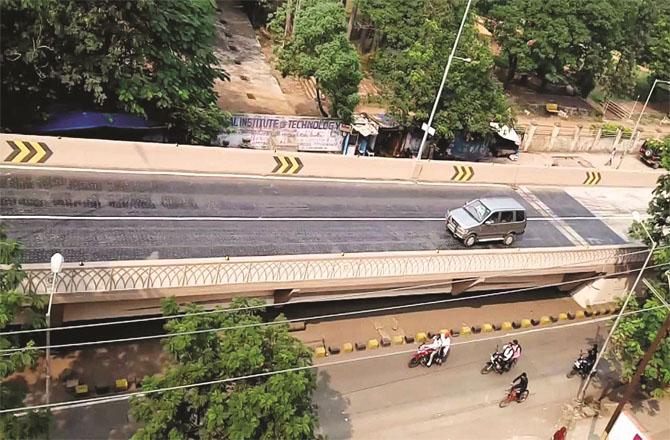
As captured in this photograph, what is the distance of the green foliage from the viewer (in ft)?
103

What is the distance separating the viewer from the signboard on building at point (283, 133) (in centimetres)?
3014

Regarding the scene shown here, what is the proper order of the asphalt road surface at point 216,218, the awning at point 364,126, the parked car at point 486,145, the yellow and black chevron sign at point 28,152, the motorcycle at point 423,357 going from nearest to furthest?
the asphalt road surface at point 216,218
the motorcycle at point 423,357
the yellow and black chevron sign at point 28,152
the awning at point 364,126
the parked car at point 486,145

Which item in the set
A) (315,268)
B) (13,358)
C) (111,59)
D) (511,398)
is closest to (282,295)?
(315,268)

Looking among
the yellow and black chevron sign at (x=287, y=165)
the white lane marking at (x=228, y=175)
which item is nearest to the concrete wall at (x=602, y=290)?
the white lane marking at (x=228, y=175)

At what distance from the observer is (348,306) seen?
22.1 meters

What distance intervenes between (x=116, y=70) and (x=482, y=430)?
17.7 metres

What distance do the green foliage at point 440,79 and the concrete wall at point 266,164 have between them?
15.6 feet

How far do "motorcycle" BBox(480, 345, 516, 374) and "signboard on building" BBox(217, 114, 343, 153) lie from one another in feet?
51.1

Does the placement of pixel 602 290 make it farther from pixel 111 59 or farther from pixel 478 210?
pixel 111 59

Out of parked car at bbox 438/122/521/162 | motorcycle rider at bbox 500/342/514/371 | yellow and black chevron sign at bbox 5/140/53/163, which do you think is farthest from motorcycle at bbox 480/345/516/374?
parked car at bbox 438/122/521/162

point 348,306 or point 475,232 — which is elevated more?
point 475,232

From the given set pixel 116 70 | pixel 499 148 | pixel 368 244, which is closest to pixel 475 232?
pixel 368 244

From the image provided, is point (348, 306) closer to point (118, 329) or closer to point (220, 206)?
point (220, 206)

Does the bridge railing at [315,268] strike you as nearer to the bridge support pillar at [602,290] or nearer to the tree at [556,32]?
the bridge support pillar at [602,290]
